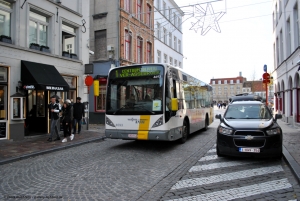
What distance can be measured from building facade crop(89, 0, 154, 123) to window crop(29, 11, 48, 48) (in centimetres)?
646

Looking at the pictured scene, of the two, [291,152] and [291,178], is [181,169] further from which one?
[291,152]

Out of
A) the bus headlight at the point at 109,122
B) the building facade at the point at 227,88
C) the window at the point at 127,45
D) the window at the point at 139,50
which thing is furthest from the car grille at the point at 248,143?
the building facade at the point at 227,88

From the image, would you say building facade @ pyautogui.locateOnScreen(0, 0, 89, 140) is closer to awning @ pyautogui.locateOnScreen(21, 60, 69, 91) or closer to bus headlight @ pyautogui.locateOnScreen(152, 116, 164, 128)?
awning @ pyautogui.locateOnScreen(21, 60, 69, 91)

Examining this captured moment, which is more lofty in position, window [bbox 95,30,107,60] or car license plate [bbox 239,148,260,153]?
window [bbox 95,30,107,60]

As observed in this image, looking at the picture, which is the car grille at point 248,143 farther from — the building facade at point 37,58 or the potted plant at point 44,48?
the potted plant at point 44,48

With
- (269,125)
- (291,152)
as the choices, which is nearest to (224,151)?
(269,125)

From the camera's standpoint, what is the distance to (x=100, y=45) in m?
20.1

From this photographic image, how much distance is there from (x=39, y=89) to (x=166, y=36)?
70.5 ft

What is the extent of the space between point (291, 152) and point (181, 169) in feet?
12.6

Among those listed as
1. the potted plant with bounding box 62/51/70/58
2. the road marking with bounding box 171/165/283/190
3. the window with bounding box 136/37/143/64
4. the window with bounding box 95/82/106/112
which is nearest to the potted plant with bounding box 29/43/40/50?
the potted plant with bounding box 62/51/70/58

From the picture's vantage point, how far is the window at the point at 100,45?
19906mm

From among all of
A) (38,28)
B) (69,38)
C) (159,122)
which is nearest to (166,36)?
(69,38)

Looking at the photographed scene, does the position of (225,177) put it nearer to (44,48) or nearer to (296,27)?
(44,48)

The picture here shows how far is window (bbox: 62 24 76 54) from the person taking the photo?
1389 centimetres
